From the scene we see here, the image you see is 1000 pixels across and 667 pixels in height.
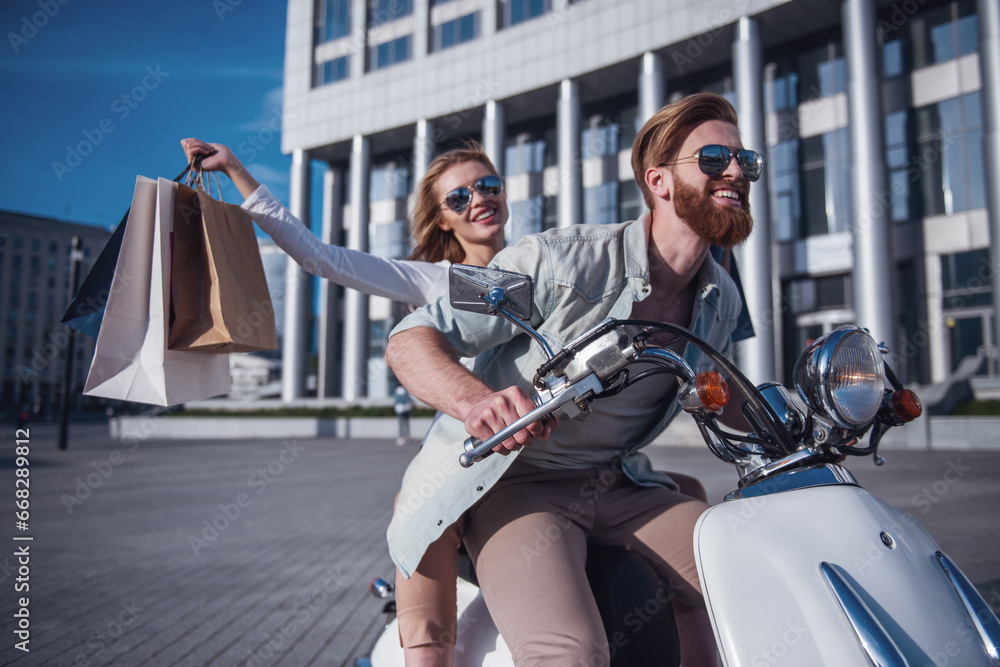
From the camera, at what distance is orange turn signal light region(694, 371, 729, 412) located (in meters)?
1.21

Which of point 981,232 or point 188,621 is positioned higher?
point 981,232

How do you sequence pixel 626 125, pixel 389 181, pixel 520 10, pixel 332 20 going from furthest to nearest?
pixel 389 181
pixel 332 20
pixel 626 125
pixel 520 10

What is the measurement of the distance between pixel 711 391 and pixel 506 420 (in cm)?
39

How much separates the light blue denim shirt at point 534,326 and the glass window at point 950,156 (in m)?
23.9

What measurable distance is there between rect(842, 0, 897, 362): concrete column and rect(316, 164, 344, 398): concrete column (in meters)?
23.5

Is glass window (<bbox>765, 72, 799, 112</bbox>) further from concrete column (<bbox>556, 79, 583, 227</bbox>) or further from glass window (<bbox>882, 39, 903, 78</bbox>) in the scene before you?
concrete column (<bbox>556, 79, 583, 227</bbox>)

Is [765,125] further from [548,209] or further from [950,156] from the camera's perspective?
[548,209]

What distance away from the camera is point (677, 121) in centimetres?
179

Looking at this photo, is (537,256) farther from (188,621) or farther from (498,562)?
(188,621)

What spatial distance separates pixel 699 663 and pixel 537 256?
3.74ft

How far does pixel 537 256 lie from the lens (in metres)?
1.67

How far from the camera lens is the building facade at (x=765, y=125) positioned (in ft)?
64.6

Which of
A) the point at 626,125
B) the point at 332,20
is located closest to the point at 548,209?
the point at 626,125

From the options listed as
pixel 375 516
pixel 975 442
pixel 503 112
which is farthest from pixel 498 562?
pixel 503 112
